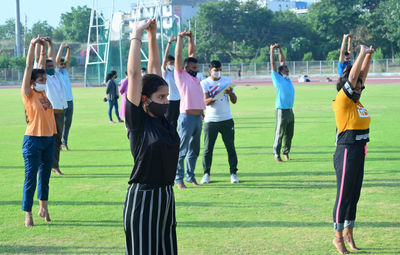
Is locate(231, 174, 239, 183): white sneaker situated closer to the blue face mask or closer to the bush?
the blue face mask

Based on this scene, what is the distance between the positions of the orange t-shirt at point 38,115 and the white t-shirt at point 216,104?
3.18 meters

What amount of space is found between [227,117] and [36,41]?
3839 mm

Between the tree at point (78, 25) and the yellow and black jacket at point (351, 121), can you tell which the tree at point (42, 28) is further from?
the yellow and black jacket at point (351, 121)

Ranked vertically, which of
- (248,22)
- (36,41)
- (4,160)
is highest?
(248,22)

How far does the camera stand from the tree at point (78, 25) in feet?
354

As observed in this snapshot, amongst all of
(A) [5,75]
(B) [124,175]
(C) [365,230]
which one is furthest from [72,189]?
(A) [5,75]

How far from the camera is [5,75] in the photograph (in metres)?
72.4

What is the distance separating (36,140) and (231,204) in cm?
295

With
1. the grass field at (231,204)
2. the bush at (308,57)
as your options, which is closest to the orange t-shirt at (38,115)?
the grass field at (231,204)

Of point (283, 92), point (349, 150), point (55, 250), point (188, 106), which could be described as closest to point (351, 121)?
point (349, 150)

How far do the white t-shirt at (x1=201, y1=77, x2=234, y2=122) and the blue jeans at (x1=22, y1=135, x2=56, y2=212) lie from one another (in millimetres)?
3213

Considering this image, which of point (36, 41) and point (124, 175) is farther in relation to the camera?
point (124, 175)

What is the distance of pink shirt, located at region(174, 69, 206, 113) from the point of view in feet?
30.2

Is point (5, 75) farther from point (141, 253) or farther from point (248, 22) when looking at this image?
point (141, 253)
